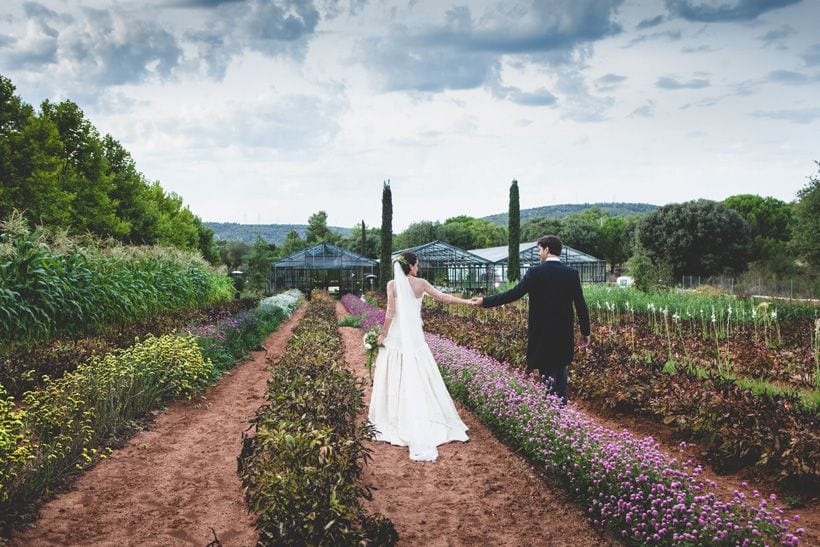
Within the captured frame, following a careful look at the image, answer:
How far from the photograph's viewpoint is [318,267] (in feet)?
120

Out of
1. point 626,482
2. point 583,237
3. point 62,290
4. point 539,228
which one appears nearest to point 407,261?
point 626,482

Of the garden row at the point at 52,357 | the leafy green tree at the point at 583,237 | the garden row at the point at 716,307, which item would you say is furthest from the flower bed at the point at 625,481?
the leafy green tree at the point at 583,237

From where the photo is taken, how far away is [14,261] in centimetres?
805

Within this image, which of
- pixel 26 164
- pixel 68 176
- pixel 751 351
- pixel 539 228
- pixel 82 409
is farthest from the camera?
pixel 539 228

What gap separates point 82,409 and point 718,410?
223 inches

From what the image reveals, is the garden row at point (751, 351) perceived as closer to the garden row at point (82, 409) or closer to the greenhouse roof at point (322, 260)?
the garden row at point (82, 409)

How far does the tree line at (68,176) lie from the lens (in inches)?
807

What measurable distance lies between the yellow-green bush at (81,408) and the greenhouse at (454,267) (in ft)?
89.5

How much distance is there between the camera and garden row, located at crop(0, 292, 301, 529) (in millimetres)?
3699

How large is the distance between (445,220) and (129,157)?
8132 centimetres

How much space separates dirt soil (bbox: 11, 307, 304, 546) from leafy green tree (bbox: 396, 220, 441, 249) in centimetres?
6029

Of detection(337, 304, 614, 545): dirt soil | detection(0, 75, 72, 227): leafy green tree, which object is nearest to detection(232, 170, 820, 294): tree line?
detection(0, 75, 72, 227): leafy green tree

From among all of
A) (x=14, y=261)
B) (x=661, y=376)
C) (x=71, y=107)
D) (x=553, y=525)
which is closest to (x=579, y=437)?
(x=553, y=525)

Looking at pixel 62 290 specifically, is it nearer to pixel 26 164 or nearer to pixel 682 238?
pixel 26 164
